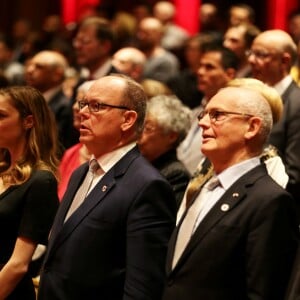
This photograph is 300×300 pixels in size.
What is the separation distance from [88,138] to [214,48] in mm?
2188

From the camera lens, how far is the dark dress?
120 inches

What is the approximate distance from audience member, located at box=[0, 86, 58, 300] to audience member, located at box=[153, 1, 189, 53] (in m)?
4.61

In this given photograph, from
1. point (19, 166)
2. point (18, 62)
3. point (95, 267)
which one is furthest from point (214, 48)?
point (18, 62)

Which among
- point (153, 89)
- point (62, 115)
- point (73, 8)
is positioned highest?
point (153, 89)

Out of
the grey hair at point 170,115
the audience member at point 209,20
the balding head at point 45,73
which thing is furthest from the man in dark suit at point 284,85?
the audience member at point 209,20

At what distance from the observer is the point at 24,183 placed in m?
3.11

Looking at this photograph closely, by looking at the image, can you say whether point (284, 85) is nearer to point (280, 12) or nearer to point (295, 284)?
point (295, 284)

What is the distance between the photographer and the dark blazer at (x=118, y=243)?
9.07 feet

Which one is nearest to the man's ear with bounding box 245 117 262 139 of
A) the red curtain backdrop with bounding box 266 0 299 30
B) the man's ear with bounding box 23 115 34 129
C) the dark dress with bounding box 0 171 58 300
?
the dark dress with bounding box 0 171 58 300

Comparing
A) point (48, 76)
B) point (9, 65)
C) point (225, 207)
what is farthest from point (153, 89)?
point (9, 65)

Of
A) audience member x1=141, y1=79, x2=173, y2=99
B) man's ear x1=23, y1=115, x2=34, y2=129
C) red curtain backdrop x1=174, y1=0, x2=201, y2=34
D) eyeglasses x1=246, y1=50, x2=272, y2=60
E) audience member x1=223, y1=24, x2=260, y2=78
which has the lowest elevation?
red curtain backdrop x1=174, y1=0, x2=201, y2=34

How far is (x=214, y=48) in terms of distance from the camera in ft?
16.4

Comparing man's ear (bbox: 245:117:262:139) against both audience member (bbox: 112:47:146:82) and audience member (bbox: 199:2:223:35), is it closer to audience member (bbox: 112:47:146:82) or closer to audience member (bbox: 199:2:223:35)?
audience member (bbox: 112:47:146:82)

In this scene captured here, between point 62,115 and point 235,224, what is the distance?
118 inches
